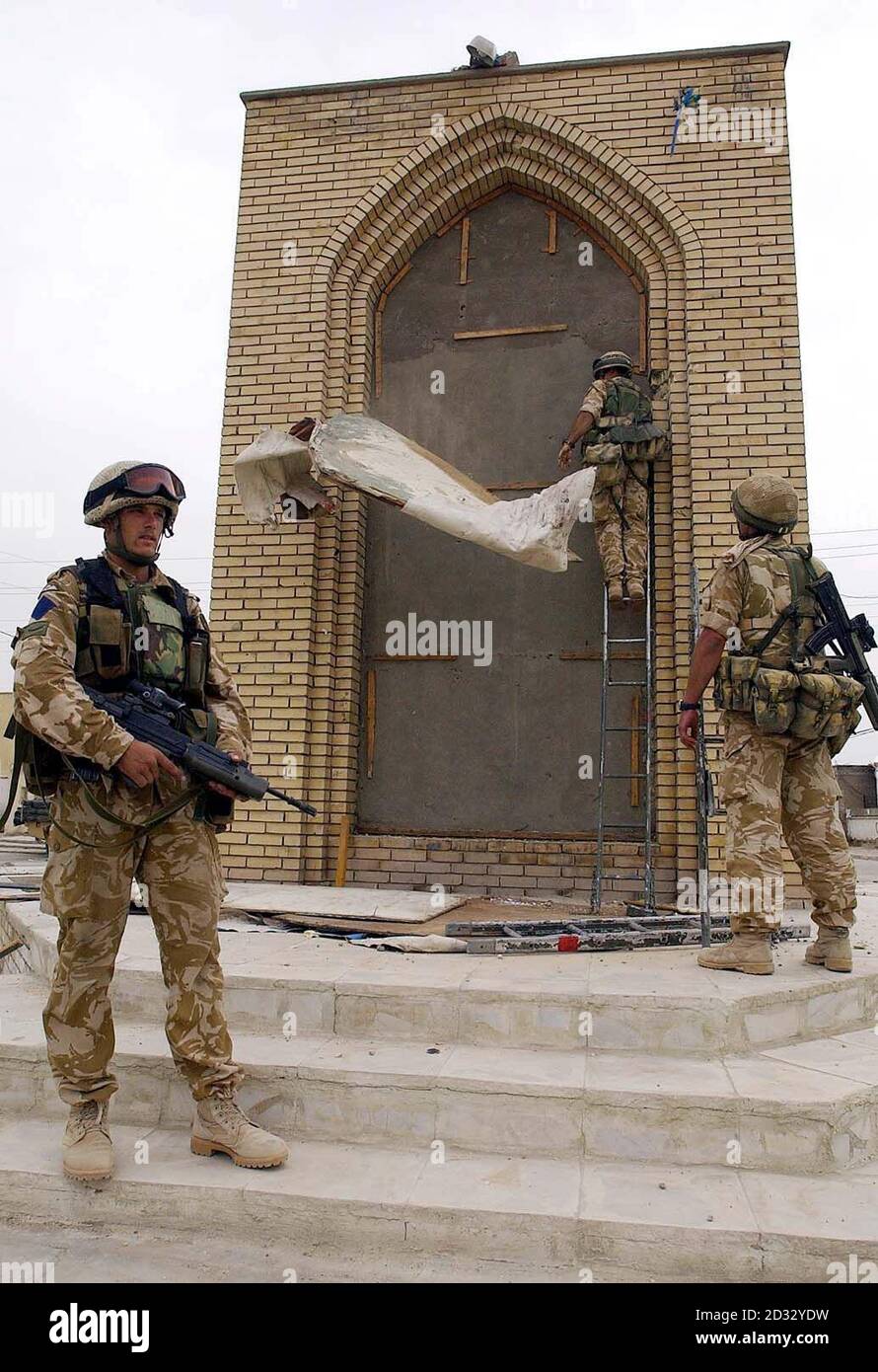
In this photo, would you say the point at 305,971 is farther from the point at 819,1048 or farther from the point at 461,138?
the point at 461,138

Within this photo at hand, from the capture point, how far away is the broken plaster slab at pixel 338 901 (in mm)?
4809

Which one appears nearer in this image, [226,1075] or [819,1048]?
[226,1075]

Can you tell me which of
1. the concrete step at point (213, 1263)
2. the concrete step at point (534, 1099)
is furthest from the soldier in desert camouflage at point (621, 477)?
the concrete step at point (213, 1263)

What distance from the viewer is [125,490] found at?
9.29 feet

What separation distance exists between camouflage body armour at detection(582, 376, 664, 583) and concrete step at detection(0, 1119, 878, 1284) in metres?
4.02

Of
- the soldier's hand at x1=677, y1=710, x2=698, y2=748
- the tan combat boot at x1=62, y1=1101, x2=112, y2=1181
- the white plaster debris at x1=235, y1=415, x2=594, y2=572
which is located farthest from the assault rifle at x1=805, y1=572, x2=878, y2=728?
the tan combat boot at x1=62, y1=1101, x2=112, y2=1181

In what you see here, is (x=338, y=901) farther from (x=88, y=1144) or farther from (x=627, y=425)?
(x=627, y=425)

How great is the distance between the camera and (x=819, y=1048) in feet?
10.8

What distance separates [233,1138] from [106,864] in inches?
34.1

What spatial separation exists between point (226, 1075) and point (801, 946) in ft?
9.00

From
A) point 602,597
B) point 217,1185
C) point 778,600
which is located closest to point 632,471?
point 602,597

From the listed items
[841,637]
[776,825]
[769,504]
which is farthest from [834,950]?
[769,504]

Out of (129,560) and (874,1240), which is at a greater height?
(129,560)
